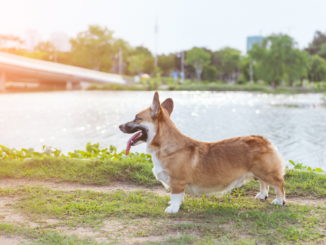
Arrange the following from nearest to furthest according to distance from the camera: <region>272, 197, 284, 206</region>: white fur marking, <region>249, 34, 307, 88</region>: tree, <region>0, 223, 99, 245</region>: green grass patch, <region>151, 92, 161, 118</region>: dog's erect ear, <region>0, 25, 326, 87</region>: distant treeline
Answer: <region>0, 223, 99, 245</region>: green grass patch < <region>151, 92, 161, 118</region>: dog's erect ear < <region>272, 197, 284, 206</region>: white fur marking < <region>249, 34, 307, 88</region>: tree < <region>0, 25, 326, 87</region>: distant treeline

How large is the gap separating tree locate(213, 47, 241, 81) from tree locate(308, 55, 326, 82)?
A: 13.2 m

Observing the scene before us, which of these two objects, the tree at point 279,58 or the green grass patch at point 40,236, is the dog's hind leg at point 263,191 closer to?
the green grass patch at point 40,236

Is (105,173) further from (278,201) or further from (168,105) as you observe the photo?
(278,201)

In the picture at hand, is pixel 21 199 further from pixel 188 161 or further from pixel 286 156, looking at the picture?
pixel 286 156

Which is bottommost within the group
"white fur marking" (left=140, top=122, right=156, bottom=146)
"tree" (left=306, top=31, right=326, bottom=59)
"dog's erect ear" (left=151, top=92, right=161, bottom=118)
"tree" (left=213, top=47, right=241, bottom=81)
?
"white fur marking" (left=140, top=122, right=156, bottom=146)

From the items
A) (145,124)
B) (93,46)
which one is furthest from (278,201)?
(93,46)

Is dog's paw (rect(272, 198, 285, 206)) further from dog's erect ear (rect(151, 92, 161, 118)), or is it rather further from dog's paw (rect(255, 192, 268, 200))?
dog's erect ear (rect(151, 92, 161, 118))

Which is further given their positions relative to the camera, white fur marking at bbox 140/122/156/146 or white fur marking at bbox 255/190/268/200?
white fur marking at bbox 255/190/268/200

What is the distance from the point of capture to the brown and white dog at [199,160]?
438 centimetres

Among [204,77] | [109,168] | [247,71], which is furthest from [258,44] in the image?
[109,168]

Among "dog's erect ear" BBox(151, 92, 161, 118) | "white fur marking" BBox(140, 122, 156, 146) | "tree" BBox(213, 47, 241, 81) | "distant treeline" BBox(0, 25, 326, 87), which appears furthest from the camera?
"tree" BBox(213, 47, 241, 81)

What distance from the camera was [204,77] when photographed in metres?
78.0

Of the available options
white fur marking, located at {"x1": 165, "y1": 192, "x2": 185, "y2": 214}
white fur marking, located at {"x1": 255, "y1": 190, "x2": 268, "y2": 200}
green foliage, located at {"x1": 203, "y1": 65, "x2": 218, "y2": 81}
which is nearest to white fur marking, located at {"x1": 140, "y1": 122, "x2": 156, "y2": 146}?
white fur marking, located at {"x1": 165, "y1": 192, "x2": 185, "y2": 214}

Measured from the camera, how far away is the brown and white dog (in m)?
4.38
